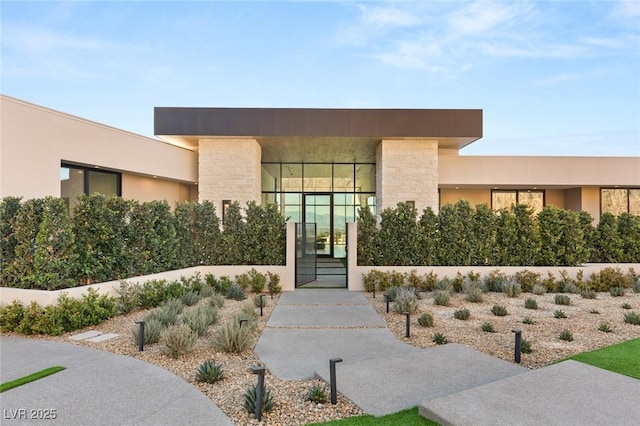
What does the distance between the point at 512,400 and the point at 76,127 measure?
12258mm

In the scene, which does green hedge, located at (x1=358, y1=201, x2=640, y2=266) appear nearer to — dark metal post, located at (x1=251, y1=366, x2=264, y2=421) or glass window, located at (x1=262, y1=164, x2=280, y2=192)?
glass window, located at (x1=262, y1=164, x2=280, y2=192)

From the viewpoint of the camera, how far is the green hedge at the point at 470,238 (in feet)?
34.5

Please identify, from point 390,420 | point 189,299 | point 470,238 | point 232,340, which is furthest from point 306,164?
point 390,420

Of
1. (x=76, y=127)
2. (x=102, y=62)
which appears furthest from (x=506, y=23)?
(x=102, y=62)

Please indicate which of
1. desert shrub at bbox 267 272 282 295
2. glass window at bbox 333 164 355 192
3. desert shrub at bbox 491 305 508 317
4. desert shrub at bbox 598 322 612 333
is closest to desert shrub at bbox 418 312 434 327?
desert shrub at bbox 491 305 508 317

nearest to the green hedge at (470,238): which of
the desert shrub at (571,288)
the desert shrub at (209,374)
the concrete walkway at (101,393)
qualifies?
the desert shrub at (571,288)

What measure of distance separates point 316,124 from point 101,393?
10.9 m

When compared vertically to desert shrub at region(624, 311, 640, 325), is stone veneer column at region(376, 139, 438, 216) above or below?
above

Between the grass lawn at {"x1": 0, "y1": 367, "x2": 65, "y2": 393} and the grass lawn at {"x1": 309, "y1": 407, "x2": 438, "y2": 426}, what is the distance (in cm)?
327

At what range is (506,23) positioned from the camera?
1123cm

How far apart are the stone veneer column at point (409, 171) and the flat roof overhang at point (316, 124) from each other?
1.67 feet

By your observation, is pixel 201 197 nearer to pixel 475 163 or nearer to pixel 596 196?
pixel 475 163

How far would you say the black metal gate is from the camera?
35.9ft

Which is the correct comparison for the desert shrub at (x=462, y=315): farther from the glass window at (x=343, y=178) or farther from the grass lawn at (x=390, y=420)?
the glass window at (x=343, y=178)
